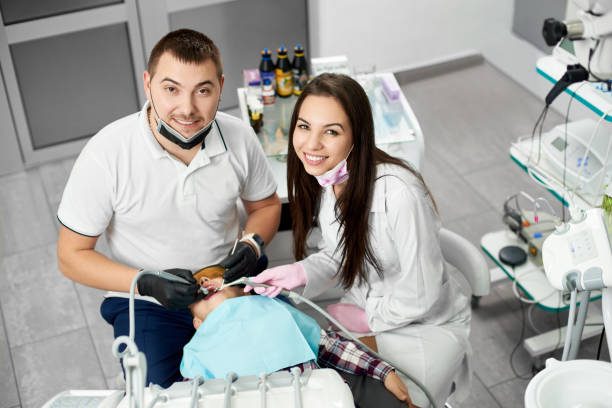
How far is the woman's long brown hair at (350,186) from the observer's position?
1.81m

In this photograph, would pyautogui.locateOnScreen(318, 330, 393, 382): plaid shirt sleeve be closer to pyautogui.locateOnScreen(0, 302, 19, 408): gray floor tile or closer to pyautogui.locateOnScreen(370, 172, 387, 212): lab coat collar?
pyautogui.locateOnScreen(370, 172, 387, 212): lab coat collar

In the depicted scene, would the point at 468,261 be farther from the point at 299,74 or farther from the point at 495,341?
the point at 299,74

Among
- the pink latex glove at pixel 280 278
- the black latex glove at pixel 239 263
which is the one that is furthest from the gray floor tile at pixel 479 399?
the black latex glove at pixel 239 263

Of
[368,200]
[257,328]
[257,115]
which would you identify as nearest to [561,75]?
[368,200]

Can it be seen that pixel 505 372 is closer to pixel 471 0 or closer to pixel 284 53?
pixel 284 53

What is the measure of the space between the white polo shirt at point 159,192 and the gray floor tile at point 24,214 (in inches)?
52.7

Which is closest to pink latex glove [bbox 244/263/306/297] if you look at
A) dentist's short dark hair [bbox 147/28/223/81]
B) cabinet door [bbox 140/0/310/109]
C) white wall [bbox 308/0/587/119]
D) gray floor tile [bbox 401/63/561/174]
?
dentist's short dark hair [bbox 147/28/223/81]

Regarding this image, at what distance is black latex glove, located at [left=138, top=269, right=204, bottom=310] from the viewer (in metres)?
1.83

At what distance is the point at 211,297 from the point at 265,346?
282 millimetres

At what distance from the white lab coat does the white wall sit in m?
2.14

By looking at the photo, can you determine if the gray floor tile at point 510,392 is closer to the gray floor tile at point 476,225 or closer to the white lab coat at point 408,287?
the white lab coat at point 408,287

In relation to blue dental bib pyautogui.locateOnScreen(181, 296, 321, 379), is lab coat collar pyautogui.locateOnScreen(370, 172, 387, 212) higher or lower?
higher

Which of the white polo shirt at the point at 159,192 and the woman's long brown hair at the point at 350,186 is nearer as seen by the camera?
the woman's long brown hair at the point at 350,186

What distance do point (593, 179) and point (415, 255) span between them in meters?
0.88
